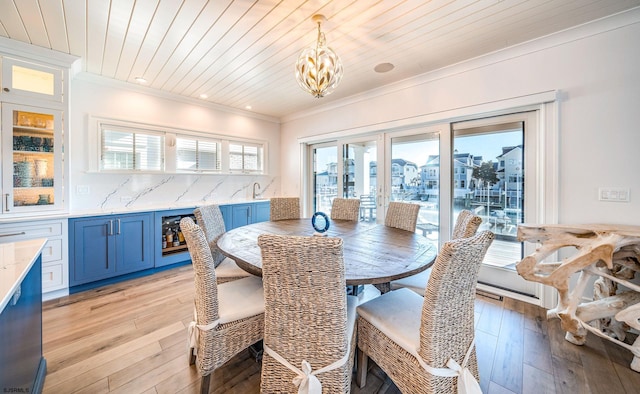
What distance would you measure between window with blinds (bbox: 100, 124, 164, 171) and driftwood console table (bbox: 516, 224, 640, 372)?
14.9ft

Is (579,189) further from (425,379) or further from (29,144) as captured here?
(29,144)

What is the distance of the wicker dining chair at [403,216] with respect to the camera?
2629 millimetres

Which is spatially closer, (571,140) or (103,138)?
(571,140)

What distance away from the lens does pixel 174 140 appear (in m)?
3.88

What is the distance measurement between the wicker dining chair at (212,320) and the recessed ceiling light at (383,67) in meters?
2.62

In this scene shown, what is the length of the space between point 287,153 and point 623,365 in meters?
4.85

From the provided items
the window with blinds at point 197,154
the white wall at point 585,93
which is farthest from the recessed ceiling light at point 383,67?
the window with blinds at point 197,154

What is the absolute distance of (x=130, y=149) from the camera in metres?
3.53

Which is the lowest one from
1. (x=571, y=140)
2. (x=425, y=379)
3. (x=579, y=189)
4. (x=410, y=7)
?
(x=425, y=379)

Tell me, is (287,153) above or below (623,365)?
above

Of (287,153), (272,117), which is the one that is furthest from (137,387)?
(272,117)

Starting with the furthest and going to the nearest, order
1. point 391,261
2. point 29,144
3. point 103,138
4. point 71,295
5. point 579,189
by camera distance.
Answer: point 103,138, point 71,295, point 29,144, point 579,189, point 391,261

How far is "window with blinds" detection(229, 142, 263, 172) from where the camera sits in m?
4.62

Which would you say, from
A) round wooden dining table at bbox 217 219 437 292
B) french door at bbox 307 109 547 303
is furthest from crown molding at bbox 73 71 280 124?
round wooden dining table at bbox 217 219 437 292
